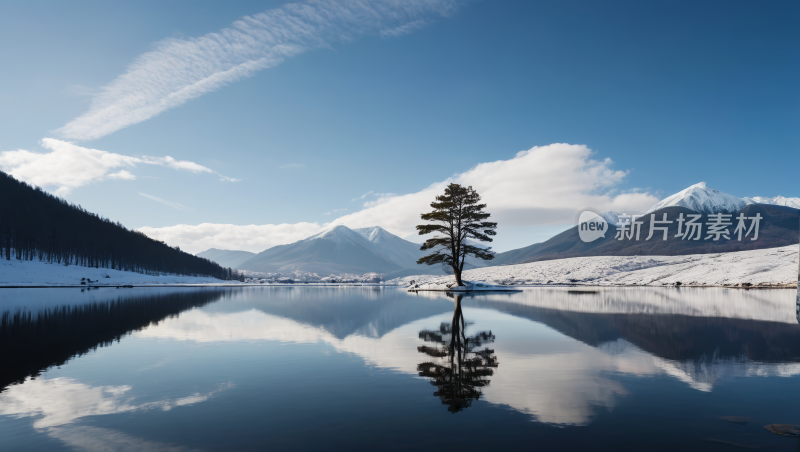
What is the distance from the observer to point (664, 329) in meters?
17.1

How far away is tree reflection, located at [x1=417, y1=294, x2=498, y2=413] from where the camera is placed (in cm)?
779

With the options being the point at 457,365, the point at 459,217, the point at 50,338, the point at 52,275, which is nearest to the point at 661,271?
the point at 459,217

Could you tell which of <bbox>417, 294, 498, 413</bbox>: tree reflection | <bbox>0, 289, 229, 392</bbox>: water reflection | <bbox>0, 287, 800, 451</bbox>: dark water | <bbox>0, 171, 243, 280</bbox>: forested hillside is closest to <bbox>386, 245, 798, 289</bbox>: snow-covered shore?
<bbox>0, 289, 229, 392</bbox>: water reflection

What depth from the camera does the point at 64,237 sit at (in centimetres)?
14388

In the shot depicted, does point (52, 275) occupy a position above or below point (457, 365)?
below

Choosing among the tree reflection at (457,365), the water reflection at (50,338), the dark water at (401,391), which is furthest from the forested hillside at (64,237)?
the tree reflection at (457,365)

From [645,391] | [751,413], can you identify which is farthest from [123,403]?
[751,413]

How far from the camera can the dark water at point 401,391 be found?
5855mm

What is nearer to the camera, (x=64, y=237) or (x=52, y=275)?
(x=52, y=275)

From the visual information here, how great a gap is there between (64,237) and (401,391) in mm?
178917

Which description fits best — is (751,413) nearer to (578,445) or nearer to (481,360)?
(578,445)

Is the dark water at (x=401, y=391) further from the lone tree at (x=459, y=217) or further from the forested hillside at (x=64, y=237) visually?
the forested hillside at (x=64, y=237)

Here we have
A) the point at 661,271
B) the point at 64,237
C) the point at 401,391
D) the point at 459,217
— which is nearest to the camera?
the point at 401,391

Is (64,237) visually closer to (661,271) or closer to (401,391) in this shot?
(401,391)
